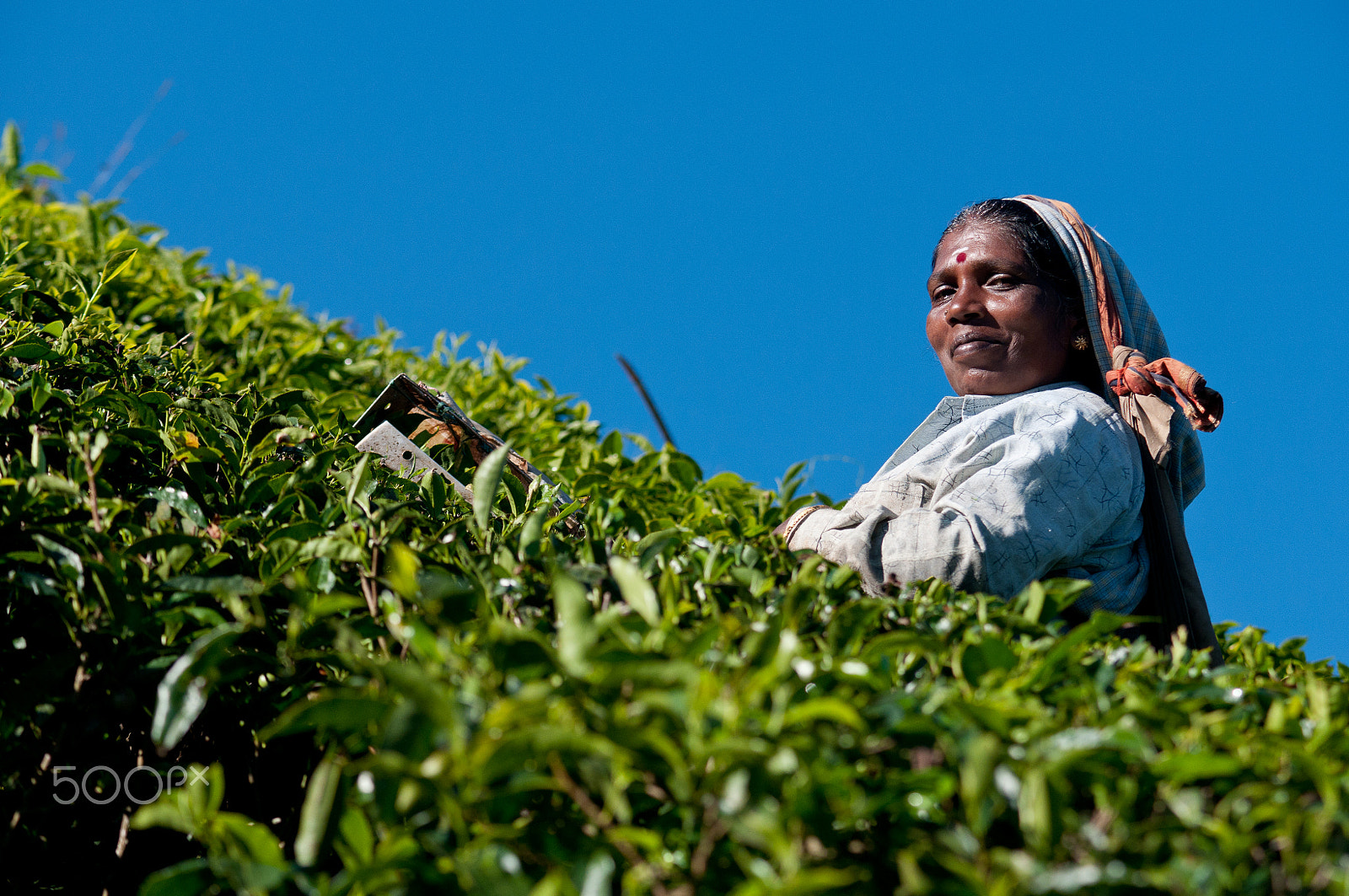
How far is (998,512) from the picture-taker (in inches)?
91.8

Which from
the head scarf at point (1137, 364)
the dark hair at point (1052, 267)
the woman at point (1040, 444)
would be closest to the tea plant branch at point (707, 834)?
the woman at point (1040, 444)

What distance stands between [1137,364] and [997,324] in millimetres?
403

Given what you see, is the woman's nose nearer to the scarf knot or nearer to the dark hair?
the dark hair

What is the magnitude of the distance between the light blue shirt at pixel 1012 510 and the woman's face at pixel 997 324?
0.50ft

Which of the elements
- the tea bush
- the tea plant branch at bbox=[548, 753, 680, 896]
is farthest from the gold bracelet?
the tea plant branch at bbox=[548, 753, 680, 896]

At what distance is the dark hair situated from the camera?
309cm

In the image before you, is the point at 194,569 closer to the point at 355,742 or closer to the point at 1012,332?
the point at 355,742

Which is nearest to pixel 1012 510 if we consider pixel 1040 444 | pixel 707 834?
pixel 1040 444

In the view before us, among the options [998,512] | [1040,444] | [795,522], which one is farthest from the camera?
[795,522]

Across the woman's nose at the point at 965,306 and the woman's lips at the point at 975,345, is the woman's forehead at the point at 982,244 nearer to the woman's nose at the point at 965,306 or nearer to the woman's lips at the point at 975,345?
the woman's nose at the point at 965,306

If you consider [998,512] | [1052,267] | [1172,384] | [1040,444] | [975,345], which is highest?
[1052,267]

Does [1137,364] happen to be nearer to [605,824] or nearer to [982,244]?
[982,244]

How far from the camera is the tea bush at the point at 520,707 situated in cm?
106

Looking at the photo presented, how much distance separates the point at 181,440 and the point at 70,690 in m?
0.61
